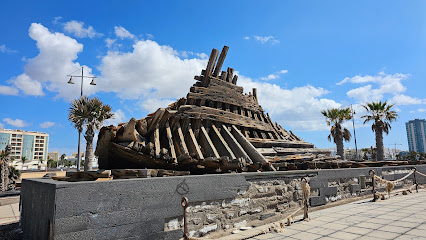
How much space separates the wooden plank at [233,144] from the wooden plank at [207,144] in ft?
2.00

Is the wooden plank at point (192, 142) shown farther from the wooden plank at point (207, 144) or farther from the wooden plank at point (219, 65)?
the wooden plank at point (219, 65)

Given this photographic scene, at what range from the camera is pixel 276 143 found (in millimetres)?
8609

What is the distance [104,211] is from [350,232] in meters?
4.02

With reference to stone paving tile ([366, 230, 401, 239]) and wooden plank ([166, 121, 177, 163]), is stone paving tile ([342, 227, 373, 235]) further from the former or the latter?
wooden plank ([166, 121, 177, 163])

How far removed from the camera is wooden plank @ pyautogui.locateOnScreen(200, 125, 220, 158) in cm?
669

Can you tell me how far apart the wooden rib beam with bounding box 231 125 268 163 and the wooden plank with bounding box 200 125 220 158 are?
3.30 feet

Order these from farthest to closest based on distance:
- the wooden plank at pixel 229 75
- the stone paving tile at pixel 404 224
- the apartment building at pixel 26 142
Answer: the apartment building at pixel 26 142 → the wooden plank at pixel 229 75 → the stone paving tile at pixel 404 224

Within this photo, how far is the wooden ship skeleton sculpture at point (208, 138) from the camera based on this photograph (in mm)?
5738

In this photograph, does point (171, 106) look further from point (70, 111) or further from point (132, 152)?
point (70, 111)

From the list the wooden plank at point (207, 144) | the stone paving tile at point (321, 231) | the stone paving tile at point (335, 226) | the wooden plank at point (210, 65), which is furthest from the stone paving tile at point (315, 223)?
the wooden plank at point (210, 65)

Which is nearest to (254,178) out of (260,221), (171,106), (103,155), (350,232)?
(260,221)

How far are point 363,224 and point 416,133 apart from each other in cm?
16045

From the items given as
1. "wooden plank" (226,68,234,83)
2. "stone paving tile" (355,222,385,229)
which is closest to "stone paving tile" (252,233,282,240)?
"stone paving tile" (355,222,385,229)

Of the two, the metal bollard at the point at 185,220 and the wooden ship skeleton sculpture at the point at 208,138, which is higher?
the wooden ship skeleton sculpture at the point at 208,138
